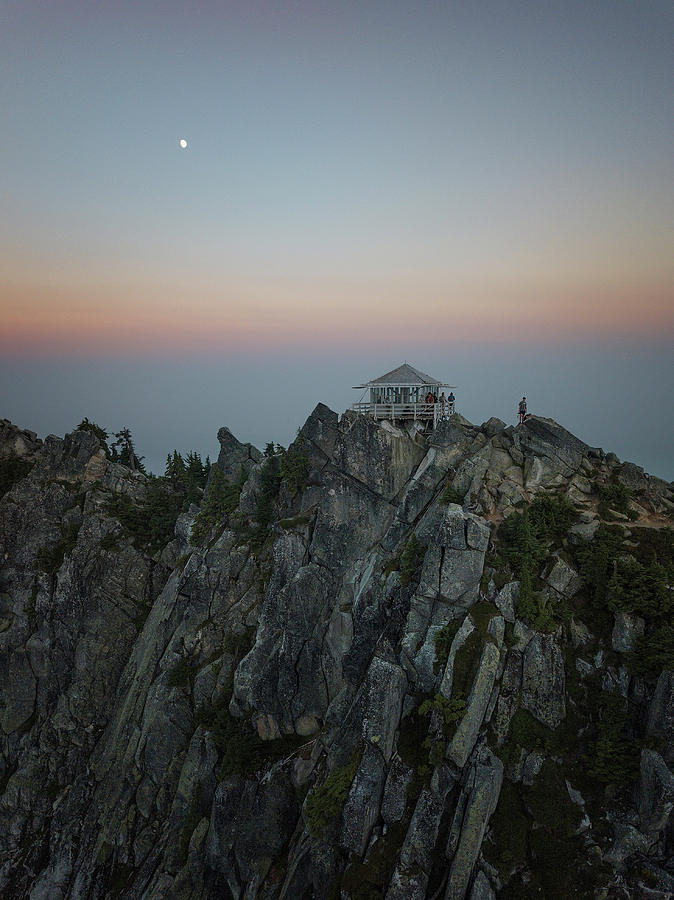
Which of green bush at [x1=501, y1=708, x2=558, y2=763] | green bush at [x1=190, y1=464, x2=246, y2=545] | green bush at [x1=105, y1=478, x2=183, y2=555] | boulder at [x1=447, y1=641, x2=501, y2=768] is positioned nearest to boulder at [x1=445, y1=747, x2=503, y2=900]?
boulder at [x1=447, y1=641, x2=501, y2=768]

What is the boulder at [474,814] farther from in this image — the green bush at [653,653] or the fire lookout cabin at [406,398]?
the fire lookout cabin at [406,398]

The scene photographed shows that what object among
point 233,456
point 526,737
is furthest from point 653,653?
point 233,456

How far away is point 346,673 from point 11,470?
46.5m

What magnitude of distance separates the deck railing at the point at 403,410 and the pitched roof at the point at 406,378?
1855 millimetres

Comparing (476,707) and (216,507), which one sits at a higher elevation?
(216,507)

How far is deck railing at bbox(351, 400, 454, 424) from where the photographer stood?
41.5 metres

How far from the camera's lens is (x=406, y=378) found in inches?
1682

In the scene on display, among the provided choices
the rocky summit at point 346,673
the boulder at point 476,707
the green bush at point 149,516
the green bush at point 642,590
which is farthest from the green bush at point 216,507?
the green bush at point 642,590

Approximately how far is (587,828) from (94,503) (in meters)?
49.1

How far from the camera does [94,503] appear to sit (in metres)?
54.1

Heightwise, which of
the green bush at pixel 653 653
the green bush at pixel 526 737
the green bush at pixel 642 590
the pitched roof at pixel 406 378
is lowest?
the green bush at pixel 526 737

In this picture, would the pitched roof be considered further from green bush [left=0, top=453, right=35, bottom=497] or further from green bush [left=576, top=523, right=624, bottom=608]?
green bush [left=0, top=453, right=35, bottom=497]

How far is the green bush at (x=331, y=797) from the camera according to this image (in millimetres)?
26594

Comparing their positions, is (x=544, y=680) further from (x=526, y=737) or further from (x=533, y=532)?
(x=533, y=532)
